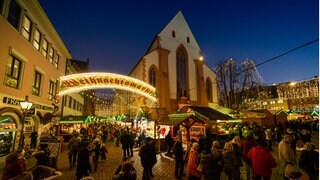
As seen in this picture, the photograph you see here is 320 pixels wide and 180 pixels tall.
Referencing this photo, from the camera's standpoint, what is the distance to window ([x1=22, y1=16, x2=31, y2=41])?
12.0m

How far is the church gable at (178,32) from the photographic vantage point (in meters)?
31.6


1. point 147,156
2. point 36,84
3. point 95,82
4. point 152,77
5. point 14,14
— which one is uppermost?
point 152,77

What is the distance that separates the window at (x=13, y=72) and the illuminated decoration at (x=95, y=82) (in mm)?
2567

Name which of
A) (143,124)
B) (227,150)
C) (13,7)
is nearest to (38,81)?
(13,7)

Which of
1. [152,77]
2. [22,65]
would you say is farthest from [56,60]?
[152,77]

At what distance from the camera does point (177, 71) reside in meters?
31.3

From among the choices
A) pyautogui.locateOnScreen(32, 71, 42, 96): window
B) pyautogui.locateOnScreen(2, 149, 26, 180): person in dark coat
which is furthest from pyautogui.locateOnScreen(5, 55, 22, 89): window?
pyautogui.locateOnScreen(2, 149, 26, 180): person in dark coat

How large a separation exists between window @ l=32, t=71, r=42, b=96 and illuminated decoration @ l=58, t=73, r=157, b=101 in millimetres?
3997

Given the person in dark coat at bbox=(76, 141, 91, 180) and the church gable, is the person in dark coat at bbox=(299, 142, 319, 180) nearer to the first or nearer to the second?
the person in dark coat at bbox=(76, 141, 91, 180)

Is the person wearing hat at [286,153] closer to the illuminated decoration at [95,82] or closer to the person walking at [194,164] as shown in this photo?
the person walking at [194,164]

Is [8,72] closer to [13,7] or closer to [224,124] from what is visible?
[13,7]

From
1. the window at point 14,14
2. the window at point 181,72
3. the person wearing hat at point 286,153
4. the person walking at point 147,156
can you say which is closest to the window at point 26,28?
the window at point 14,14

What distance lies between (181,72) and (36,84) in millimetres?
21600

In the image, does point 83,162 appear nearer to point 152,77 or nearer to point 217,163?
point 217,163
